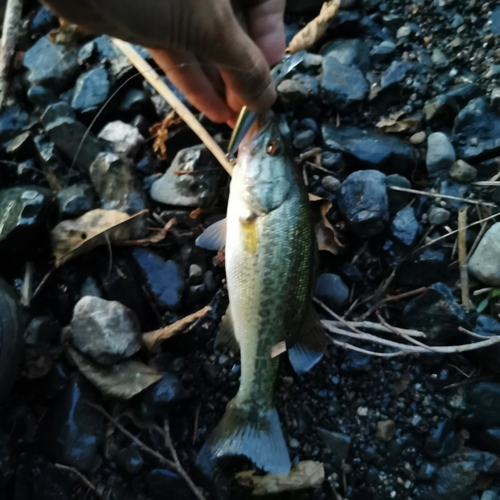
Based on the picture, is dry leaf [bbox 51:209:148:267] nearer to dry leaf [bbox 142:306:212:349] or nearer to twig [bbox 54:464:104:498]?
dry leaf [bbox 142:306:212:349]

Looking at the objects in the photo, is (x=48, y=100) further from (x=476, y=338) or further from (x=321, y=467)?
(x=476, y=338)

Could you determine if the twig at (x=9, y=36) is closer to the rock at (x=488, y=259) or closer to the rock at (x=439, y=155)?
the rock at (x=439, y=155)

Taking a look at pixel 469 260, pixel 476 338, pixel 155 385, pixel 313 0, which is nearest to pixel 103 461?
pixel 155 385

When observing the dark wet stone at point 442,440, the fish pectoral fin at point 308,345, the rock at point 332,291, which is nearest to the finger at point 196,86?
the rock at point 332,291

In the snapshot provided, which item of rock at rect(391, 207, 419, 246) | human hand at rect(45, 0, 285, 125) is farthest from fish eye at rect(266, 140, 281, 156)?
rock at rect(391, 207, 419, 246)

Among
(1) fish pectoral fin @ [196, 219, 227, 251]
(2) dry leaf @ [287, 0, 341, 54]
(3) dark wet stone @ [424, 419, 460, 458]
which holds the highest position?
(2) dry leaf @ [287, 0, 341, 54]
